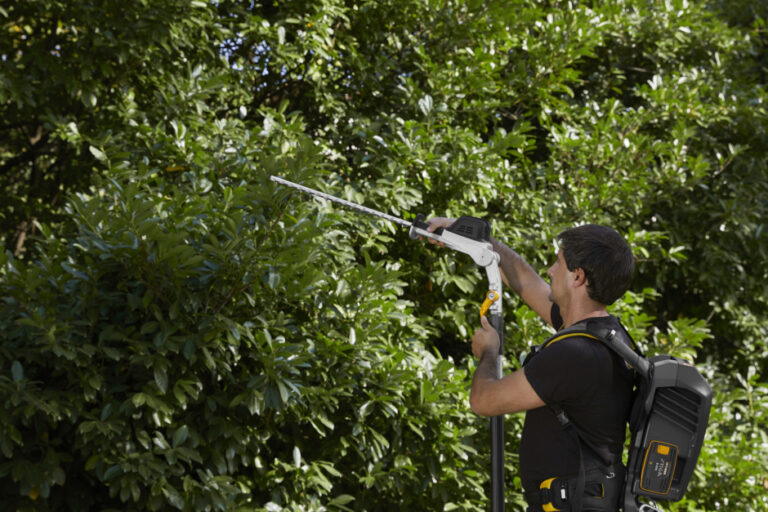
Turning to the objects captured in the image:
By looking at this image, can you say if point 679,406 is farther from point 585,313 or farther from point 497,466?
point 497,466

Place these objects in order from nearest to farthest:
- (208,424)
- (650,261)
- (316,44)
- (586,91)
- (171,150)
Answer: (208,424), (171,150), (316,44), (650,261), (586,91)

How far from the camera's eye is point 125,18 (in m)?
4.23

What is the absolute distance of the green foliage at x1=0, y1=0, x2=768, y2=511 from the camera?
3213 millimetres

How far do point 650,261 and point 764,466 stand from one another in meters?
1.61

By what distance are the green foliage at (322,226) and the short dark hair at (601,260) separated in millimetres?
1217

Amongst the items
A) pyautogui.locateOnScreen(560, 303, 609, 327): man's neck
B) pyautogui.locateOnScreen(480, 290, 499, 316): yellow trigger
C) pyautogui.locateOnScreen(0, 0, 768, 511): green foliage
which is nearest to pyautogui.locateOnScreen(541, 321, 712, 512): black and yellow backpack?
pyautogui.locateOnScreen(560, 303, 609, 327): man's neck

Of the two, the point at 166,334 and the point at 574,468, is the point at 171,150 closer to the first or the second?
the point at 166,334

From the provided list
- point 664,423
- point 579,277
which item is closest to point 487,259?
point 579,277

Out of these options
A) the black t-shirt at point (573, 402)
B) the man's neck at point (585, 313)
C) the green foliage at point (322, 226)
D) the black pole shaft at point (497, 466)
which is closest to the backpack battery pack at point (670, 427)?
the black t-shirt at point (573, 402)

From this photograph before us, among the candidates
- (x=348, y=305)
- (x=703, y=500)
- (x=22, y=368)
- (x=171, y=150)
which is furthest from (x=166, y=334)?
(x=703, y=500)

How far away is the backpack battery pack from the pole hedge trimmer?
0.47 m

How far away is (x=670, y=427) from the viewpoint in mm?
2336

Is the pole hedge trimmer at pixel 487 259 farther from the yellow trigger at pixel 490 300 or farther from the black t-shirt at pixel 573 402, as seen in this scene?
the black t-shirt at pixel 573 402

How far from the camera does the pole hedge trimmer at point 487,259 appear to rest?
2.66 m
